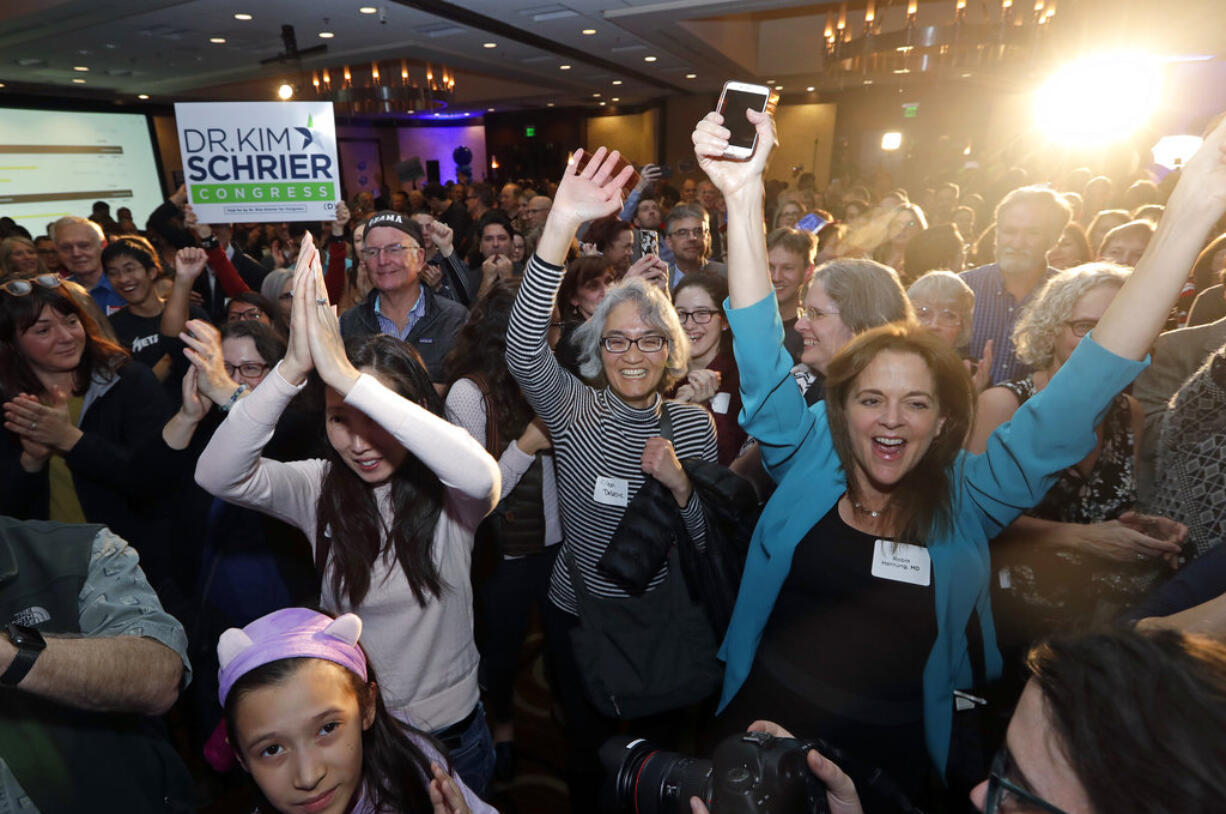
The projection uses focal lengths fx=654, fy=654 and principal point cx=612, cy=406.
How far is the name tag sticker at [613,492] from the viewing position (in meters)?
1.91

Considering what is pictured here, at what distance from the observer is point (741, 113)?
4.64ft

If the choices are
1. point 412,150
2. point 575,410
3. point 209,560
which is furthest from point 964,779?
point 412,150

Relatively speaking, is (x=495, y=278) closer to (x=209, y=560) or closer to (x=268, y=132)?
(x=268, y=132)

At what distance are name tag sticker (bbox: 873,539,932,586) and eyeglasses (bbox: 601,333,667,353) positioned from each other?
87 cm

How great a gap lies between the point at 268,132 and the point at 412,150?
20.1m

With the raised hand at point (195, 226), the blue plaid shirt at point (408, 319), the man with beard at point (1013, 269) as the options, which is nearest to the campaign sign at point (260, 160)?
the raised hand at point (195, 226)

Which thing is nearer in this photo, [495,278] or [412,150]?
[495,278]

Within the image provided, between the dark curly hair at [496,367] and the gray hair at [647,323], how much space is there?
1.08ft

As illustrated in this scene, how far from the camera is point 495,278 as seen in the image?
4.36 meters

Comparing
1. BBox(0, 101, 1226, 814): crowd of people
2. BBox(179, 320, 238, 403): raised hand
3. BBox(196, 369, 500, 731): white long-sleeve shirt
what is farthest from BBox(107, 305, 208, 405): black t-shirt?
BBox(196, 369, 500, 731): white long-sleeve shirt

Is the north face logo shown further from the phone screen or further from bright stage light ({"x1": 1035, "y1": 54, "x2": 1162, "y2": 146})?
bright stage light ({"x1": 1035, "y1": 54, "x2": 1162, "y2": 146})

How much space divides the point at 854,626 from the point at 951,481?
1.33 feet

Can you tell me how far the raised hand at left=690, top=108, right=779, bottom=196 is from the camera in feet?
4.56

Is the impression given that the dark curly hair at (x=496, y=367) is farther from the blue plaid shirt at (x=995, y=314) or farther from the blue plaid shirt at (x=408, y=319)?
the blue plaid shirt at (x=995, y=314)
